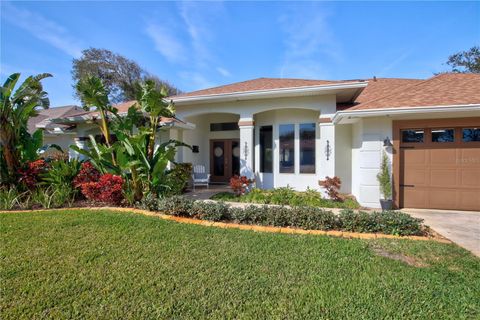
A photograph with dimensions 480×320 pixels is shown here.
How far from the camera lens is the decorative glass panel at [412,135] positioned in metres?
7.29

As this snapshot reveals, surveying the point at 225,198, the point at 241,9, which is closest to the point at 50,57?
the point at 241,9

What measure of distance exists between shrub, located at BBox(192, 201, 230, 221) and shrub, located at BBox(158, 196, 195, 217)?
15 cm

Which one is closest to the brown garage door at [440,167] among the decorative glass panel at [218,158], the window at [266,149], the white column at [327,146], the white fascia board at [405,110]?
the white fascia board at [405,110]

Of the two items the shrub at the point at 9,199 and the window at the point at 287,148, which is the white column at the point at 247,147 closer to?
the window at the point at 287,148

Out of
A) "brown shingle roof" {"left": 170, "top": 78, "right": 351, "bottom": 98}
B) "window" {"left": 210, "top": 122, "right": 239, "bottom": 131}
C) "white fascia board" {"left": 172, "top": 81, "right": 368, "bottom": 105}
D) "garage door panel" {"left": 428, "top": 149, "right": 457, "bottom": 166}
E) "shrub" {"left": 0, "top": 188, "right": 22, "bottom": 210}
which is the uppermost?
"brown shingle roof" {"left": 170, "top": 78, "right": 351, "bottom": 98}

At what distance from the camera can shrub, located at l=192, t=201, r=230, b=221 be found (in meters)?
5.61

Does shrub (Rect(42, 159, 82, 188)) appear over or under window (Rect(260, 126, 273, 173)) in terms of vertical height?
under

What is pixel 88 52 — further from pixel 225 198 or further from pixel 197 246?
pixel 197 246

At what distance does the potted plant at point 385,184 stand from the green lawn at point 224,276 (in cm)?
305

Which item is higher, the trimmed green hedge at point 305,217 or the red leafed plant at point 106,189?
the red leafed plant at point 106,189

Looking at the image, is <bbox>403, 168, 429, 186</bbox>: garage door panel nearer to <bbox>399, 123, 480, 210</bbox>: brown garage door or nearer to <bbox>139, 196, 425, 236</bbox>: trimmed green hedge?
<bbox>399, 123, 480, 210</bbox>: brown garage door

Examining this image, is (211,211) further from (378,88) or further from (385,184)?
(378,88)

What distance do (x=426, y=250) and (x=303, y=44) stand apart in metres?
10.7

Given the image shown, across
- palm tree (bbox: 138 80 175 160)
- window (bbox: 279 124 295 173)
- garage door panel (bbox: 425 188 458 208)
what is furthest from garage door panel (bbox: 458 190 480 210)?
palm tree (bbox: 138 80 175 160)
